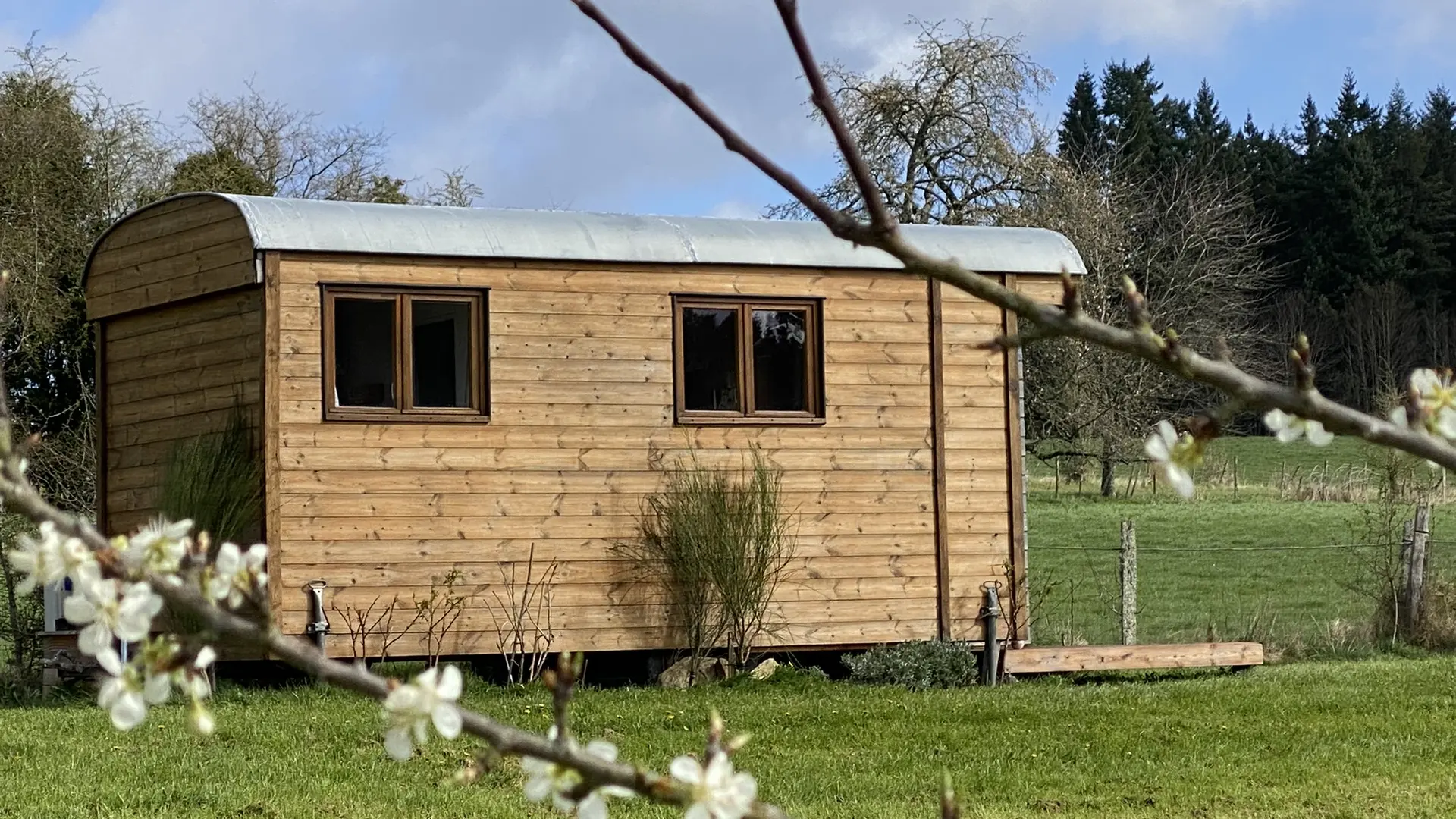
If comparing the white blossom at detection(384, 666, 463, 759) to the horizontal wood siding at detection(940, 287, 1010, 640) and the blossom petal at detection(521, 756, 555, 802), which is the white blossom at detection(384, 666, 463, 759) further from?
the horizontal wood siding at detection(940, 287, 1010, 640)

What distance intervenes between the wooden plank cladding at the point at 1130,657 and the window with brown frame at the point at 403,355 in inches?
161

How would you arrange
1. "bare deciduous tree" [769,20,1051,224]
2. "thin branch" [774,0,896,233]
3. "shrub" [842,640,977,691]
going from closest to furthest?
"thin branch" [774,0,896,233] < "shrub" [842,640,977,691] < "bare deciduous tree" [769,20,1051,224]

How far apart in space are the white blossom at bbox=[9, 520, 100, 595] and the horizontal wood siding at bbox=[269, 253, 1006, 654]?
10094mm

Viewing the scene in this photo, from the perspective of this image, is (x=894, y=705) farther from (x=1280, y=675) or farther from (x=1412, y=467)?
(x=1412, y=467)

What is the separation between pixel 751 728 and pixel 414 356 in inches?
146

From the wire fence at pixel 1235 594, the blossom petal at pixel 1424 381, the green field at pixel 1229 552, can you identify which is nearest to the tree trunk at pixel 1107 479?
the green field at pixel 1229 552

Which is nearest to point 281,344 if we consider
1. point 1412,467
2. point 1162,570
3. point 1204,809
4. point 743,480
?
point 743,480

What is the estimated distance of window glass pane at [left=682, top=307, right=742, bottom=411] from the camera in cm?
1197

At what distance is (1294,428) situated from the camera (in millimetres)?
1206

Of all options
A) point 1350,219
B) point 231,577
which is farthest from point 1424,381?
point 1350,219

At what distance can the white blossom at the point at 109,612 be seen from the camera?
3.46 ft

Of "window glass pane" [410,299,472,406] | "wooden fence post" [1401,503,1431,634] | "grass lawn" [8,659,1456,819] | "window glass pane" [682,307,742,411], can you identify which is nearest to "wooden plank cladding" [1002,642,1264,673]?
"grass lawn" [8,659,1456,819]

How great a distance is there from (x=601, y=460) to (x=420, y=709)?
10.6 meters

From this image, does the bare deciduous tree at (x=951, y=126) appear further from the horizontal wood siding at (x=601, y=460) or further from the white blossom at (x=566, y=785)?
the white blossom at (x=566, y=785)
